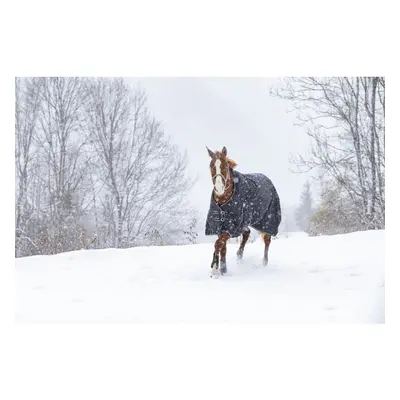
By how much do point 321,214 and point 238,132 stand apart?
159cm

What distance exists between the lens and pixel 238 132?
6.62 meters

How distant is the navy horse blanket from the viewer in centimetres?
590

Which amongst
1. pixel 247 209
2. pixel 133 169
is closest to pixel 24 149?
pixel 133 169

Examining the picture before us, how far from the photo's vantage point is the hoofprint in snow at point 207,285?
16.6 feet

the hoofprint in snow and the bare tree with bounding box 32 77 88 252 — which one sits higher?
the bare tree with bounding box 32 77 88 252

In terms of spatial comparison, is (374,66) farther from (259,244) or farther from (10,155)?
(10,155)

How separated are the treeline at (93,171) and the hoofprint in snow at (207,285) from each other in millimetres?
652

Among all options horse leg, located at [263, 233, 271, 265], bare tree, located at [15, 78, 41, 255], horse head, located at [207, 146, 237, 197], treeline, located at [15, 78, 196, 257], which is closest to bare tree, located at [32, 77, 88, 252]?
treeline, located at [15, 78, 196, 257]

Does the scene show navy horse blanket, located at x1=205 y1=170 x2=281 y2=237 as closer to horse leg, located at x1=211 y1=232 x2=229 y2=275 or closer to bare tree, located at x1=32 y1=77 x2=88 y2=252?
horse leg, located at x1=211 y1=232 x2=229 y2=275

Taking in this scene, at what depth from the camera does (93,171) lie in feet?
25.2

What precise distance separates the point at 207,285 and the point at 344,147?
2514 mm

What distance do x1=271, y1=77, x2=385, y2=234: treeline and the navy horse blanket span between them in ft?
1.50

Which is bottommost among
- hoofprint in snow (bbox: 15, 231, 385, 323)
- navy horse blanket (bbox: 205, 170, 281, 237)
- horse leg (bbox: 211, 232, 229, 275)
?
hoofprint in snow (bbox: 15, 231, 385, 323)

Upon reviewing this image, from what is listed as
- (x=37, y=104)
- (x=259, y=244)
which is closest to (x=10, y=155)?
(x=37, y=104)
